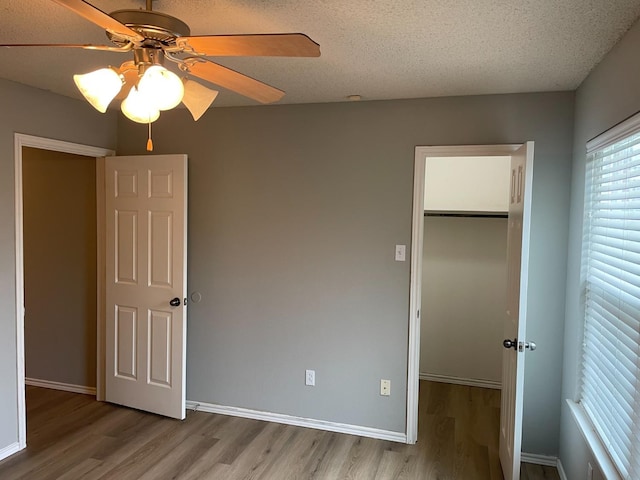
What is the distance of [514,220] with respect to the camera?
2.76m

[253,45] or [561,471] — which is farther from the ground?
[253,45]

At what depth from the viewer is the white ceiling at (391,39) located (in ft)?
5.77

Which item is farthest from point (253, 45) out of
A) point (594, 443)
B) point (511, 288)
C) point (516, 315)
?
point (594, 443)

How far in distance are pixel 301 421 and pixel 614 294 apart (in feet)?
7.44

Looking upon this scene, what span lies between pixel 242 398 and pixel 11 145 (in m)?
2.32

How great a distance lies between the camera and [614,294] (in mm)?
2135

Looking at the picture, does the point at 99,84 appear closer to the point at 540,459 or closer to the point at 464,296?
the point at 540,459

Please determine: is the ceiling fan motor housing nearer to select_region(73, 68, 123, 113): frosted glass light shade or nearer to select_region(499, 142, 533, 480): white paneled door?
select_region(73, 68, 123, 113): frosted glass light shade

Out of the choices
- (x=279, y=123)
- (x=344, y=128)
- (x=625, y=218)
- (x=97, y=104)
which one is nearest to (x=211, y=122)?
(x=279, y=123)

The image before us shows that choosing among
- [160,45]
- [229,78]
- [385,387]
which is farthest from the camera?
[385,387]

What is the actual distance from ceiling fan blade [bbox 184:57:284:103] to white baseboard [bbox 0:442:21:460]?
270cm

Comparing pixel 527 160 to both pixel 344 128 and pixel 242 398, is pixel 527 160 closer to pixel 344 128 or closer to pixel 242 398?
pixel 344 128

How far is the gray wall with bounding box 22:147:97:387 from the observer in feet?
12.8

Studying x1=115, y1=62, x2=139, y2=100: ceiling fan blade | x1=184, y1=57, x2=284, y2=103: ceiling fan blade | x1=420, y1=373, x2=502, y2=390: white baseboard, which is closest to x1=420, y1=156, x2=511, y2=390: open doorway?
x1=420, y1=373, x2=502, y2=390: white baseboard
